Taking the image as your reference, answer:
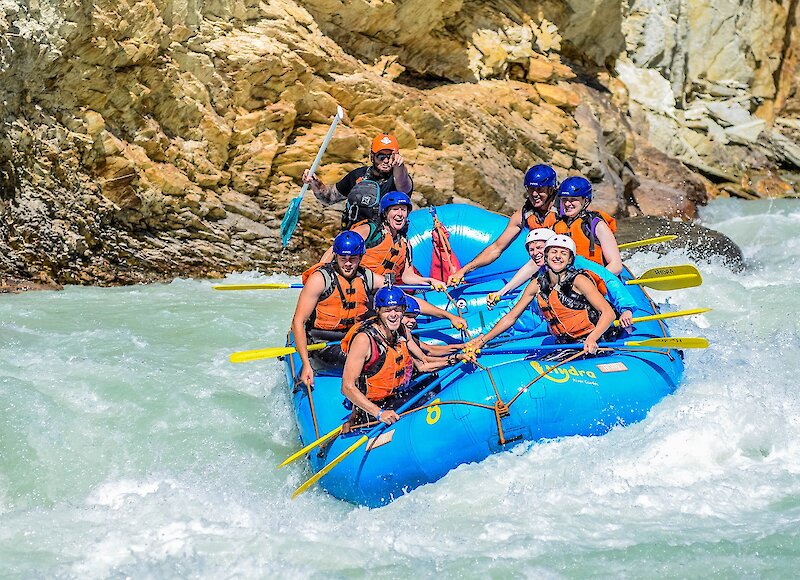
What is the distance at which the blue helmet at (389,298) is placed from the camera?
415cm

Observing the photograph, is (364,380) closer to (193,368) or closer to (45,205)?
(193,368)

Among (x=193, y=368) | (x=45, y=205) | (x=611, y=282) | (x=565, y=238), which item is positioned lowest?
(x=193, y=368)

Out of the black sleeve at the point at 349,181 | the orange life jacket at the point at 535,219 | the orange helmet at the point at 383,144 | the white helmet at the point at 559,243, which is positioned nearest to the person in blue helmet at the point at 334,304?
the white helmet at the point at 559,243

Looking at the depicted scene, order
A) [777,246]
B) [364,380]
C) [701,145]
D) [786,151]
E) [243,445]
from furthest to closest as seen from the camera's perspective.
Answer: [786,151], [701,145], [777,246], [243,445], [364,380]

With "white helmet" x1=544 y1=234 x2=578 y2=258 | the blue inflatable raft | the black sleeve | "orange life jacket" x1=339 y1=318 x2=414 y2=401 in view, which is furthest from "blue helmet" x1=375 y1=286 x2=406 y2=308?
the black sleeve

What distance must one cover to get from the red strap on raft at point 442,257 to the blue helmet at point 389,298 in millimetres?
1934

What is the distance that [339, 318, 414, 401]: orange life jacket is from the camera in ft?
13.9

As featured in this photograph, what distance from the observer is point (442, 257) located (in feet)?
20.2

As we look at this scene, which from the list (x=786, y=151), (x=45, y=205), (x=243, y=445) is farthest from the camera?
(x=786, y=151)

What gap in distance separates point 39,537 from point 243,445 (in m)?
1.35

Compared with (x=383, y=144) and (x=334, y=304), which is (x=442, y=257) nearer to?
(x=383, y=144)

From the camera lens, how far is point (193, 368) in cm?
606

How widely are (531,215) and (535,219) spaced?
4 cm

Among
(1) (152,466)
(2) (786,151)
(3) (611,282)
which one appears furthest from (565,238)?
(2) (786,151)
